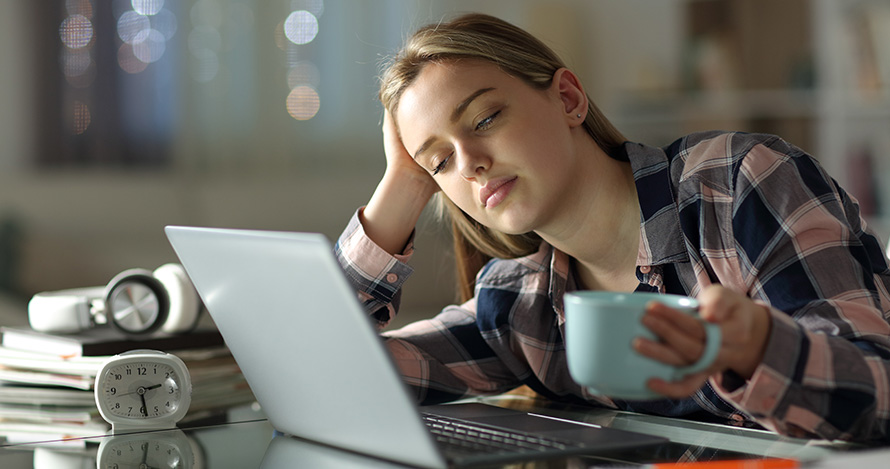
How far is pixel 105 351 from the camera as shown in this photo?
1.13m

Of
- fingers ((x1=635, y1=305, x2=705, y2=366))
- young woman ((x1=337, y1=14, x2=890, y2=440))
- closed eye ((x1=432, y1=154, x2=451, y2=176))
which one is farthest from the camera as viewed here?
closed eye ((x1=432, y1=154, x2=451, y2=176))

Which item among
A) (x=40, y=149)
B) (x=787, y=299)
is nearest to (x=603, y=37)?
(x=40, y=149)

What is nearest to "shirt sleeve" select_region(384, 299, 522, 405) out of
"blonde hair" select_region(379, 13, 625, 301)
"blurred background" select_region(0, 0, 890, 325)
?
"blonde hair" select_region(379, 13, 625, 301)

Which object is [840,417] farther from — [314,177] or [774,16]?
[774,16]

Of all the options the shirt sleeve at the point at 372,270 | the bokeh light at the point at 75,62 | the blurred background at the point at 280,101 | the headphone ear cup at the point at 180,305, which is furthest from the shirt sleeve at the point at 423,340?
the bokeh light at the point at 75,62

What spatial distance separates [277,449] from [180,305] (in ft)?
1.50

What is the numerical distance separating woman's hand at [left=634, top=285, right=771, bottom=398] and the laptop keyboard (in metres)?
0.15

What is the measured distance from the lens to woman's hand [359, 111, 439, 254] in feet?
3.98

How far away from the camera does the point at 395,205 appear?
1213 mm

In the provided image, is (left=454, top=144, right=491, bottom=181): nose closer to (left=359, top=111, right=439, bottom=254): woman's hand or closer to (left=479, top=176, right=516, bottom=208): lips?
(left=479, top=176, right=516, bottom=208): lips

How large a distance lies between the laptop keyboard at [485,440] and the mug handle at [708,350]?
6.2 inches

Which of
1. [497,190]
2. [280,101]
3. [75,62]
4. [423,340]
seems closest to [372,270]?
[423,340]

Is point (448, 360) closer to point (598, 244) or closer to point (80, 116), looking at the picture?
point (598, 244)

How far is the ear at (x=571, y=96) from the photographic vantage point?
116cm
